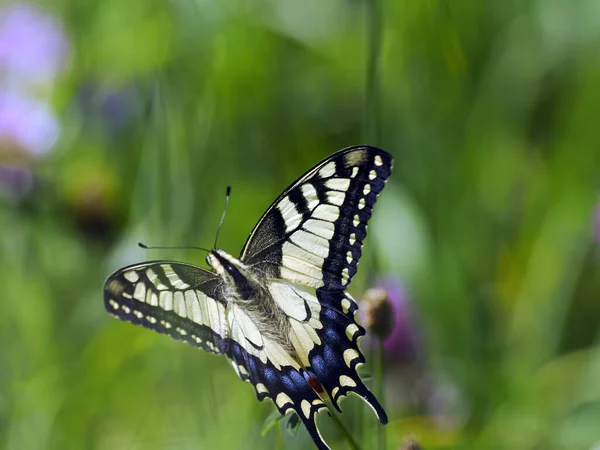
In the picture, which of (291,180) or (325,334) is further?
(291,180)

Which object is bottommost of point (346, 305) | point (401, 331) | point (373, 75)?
point (401, 331)

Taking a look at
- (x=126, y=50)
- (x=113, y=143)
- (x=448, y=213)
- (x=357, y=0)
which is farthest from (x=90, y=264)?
(x=357, y=0)

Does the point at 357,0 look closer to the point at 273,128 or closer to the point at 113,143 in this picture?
the point at 273,128

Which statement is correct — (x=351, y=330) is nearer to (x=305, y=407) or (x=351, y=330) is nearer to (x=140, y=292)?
(x=305, y=407)

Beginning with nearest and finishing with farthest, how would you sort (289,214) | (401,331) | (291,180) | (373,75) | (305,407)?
1. (305,407)
2. (289,214)
3. (373,75)
4. (401,331)
5. (291,180)

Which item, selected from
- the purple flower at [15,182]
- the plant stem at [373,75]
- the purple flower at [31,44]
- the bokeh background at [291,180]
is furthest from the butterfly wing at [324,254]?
the purple flower at [31,44]

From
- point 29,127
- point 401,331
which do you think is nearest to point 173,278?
point 401,331

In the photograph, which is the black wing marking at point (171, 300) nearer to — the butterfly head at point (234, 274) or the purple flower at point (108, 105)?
the butterfly head at point (234, 274)

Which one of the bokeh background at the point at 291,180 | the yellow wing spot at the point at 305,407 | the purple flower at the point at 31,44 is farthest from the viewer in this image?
the purple flower at the point at 31,44
